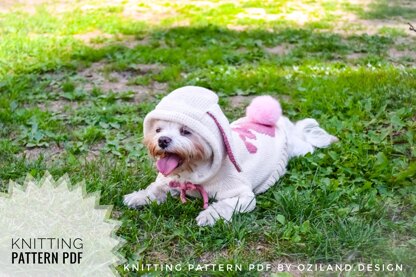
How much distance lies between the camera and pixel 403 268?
250cm

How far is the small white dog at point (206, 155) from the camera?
2897mm

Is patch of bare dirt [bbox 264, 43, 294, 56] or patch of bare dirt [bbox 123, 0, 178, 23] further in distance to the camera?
patch of bare dirt [bbox 123, 0, 178, 23]

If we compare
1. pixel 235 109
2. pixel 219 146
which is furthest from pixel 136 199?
pixel 235 109

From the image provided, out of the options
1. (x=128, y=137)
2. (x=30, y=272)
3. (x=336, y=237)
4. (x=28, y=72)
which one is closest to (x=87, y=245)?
(x=30, y=272)

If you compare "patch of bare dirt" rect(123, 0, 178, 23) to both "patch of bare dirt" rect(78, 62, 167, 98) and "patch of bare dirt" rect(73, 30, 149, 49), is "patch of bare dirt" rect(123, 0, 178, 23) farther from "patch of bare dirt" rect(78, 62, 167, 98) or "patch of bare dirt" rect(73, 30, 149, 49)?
"patch of bare dirt" rect(78, 62, 167, 98)

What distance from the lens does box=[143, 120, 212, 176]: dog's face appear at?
9.42 feet

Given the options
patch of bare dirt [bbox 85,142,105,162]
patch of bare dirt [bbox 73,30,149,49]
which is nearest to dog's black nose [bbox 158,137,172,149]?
patch of bare dirt [bbox 85,142,105,162]

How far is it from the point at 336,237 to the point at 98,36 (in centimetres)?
597

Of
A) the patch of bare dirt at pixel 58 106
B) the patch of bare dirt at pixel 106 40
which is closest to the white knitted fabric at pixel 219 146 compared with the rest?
the patch of bare dirt at pixel 58 106

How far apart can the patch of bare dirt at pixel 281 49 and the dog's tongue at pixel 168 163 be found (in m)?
4.27

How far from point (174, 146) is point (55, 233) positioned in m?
0.74

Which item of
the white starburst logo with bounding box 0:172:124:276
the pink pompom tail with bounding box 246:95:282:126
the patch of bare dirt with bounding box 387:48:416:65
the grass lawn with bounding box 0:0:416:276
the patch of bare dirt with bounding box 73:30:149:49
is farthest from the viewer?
the patch of bare dirt with bounding box 73:30:149:49

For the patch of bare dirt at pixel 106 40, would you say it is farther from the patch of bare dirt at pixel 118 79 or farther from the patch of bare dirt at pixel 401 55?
the patch of bare dirt at pixel 401 55

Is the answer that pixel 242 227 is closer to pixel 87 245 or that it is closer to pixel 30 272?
pixel 87 245
